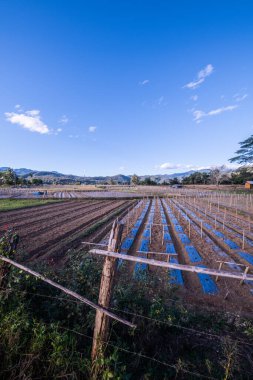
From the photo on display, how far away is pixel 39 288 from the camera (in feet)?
12.4

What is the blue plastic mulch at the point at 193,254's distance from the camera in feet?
29.7

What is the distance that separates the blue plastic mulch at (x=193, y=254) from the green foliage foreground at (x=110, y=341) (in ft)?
16.3

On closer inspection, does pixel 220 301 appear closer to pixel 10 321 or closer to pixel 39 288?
pixel 39 288

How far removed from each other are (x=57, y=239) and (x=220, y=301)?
814 cm

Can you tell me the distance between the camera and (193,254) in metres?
9.60

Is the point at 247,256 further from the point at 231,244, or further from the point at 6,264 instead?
the point at 6,264

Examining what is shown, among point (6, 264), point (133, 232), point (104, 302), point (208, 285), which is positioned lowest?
point (208, 285)

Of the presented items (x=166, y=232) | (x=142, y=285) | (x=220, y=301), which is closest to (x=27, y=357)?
(x=142, y=285)

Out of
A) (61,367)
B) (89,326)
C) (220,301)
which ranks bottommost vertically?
(220,301)

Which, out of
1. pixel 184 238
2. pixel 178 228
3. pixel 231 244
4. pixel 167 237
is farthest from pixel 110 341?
pixel 178 228

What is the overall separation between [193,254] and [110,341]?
7621mm

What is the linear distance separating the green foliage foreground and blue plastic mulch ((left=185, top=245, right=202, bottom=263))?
16.3 ft

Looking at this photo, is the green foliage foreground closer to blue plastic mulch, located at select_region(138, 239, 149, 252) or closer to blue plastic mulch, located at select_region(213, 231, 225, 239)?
blue plastic mulch, located at select_region(138, 239, 149, 252)

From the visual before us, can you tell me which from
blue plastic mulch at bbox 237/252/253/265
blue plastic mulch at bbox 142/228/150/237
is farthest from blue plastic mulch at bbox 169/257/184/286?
blue plastic mulch at bbox 142/228/150/237
